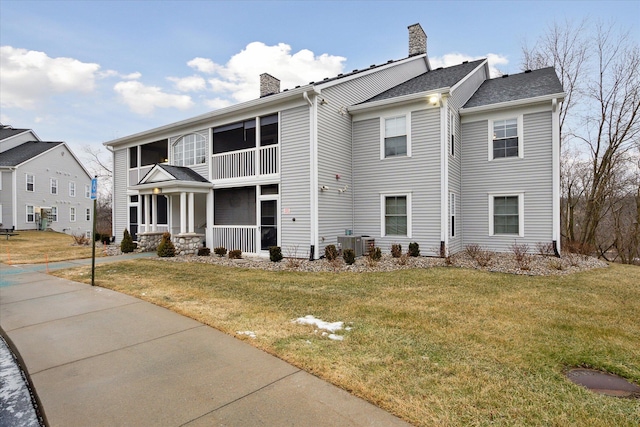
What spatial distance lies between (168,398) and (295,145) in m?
8.75

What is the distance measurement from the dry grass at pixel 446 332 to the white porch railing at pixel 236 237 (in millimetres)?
3521

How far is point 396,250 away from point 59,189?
3373cm

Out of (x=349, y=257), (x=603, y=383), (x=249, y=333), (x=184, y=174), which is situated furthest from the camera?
(x=184, y=174)

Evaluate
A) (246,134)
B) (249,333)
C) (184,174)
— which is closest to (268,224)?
(246,134)

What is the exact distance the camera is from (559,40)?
1686cm

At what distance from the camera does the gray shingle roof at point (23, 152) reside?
90.3ft

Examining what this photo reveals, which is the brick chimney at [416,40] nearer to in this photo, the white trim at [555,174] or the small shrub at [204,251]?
the white trim at [555,174]

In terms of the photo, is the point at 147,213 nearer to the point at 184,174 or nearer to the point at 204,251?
the point at 184,174

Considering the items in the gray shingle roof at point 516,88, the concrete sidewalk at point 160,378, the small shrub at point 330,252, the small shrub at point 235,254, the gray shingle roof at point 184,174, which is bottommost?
the concrete sidewalk at point 160,378

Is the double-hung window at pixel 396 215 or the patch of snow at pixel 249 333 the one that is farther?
the double-hung window at pixel 396 215

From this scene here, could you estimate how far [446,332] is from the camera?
4.12m

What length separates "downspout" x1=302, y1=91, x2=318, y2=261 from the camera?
33.3 feet

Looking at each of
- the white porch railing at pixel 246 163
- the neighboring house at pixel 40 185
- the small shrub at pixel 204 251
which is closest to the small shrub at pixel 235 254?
the small shrub at pixel 204 251

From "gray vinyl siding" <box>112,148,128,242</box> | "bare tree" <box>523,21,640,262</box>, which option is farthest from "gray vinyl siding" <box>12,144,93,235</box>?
"bare tree" <box>523,21,640,262</box>
